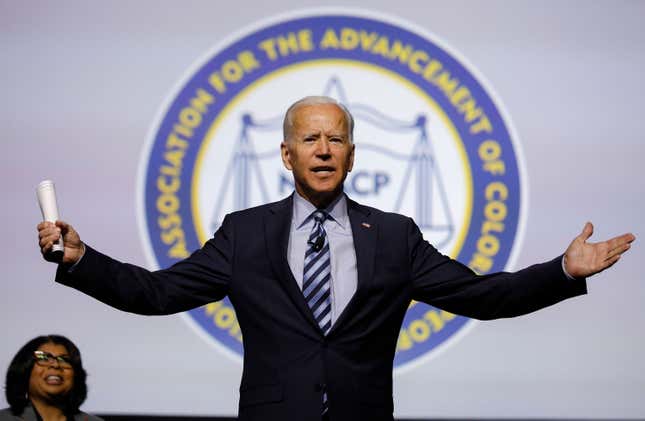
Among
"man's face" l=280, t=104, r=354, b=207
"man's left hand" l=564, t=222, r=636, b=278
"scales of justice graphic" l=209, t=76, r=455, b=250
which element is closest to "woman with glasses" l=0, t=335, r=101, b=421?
"scales of justice graphic" l=209, t=76, r=455, b=250

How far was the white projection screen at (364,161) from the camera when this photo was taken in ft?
13.2

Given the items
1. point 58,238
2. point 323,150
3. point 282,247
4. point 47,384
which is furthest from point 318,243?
point 47,384

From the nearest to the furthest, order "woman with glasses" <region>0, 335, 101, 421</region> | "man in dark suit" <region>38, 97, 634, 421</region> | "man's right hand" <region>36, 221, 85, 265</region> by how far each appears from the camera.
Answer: "man's right hand" <region>36, 221, 85, 265</region> → "man in dark suit" <region>38, 97, 634, 421</region> → "woman with glasses" <region>0, 335, 101, 421</region>

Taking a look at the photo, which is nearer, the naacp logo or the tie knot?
Result: the tie knot

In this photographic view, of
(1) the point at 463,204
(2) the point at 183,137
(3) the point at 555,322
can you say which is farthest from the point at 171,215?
(3) the point at 555,322

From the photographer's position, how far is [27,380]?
3.50m

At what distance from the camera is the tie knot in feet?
7.69

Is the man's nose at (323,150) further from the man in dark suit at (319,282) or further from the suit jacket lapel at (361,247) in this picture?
the suit jacket lapel at (361,247)

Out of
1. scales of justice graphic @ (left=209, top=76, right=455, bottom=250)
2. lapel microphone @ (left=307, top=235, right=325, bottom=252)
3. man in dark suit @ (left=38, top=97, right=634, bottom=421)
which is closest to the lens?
man in dark suit @ (left=38, top=97, right=634, bottom=421)

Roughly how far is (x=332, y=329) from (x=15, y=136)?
252cm

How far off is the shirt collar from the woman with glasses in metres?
1.56

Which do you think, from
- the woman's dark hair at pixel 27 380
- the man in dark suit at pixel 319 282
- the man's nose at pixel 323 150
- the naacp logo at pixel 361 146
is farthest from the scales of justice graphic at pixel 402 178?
the man's nose at pixel 323 150

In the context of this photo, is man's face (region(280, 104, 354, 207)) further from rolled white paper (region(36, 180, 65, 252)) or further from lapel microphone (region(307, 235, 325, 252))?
rolled white paper (region(36, 180, 65, 252))

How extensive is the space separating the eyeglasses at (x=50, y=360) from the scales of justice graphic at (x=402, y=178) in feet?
2.95
